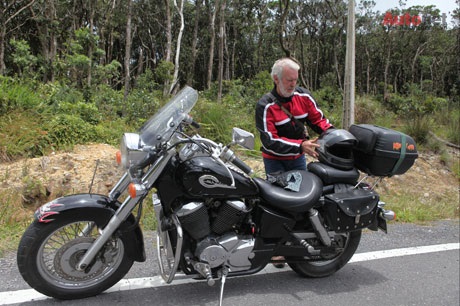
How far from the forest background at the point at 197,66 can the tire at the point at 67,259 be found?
2.88 m

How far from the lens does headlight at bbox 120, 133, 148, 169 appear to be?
8.30 ft

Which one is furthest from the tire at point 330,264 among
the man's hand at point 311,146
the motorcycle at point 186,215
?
the man's hand at point 311,146

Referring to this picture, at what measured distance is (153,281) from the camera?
10.2 ft

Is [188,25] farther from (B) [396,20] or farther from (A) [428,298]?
(A) [428,298]

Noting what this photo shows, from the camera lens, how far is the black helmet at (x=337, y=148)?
312cm

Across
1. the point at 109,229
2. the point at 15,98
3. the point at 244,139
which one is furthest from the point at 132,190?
the point at 15,98

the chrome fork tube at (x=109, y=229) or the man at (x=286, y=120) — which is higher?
the man at (x=286, y=120)

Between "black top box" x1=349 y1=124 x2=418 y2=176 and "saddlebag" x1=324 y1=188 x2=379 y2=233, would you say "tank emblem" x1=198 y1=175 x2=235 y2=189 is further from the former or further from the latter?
"black top box" x1=349 y1=124 x2=418 y2=176

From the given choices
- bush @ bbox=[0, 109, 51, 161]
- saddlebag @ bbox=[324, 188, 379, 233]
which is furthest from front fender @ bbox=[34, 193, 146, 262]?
bush @ bbox=[0, 109, 51, 161]

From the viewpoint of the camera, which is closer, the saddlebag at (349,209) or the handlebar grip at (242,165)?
the handlebar grip at (242,165)

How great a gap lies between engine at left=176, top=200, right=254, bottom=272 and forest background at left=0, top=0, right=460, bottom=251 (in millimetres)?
3561

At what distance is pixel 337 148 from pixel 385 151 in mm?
369

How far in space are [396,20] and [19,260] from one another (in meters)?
28.7

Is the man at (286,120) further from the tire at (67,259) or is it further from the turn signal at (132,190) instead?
Result: the tire at (67,259)
